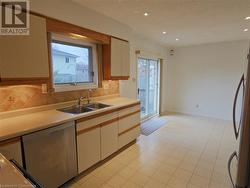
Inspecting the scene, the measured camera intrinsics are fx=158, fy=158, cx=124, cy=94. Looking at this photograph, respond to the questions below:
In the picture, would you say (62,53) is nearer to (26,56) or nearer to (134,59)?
(26,56)

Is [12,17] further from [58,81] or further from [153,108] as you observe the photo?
[153,108]

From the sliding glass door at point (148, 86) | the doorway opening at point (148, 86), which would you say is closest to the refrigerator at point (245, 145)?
the doorway opening at point (148, 86)

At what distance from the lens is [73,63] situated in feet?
9.13

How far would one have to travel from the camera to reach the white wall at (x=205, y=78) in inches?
188

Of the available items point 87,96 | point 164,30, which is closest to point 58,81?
point 87,96

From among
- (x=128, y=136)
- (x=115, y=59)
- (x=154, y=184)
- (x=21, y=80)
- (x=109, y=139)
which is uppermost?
(x=115, y=59)

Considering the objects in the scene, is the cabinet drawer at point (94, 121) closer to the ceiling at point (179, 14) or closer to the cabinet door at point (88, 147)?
the cabinet door at point (88, 147)

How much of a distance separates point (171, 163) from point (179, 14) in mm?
2482

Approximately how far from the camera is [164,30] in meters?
3.64

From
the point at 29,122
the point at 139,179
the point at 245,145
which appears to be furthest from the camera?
the point at 139,179

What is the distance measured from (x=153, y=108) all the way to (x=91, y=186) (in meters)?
3.79

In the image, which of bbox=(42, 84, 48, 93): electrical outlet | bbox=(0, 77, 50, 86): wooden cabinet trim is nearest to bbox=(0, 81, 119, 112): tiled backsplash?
bbox=(42, 84, 48, 93): electrical outlet

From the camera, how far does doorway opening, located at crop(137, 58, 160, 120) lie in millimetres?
4658

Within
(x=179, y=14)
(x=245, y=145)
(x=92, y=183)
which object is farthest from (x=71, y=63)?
(x=245, y=145)
